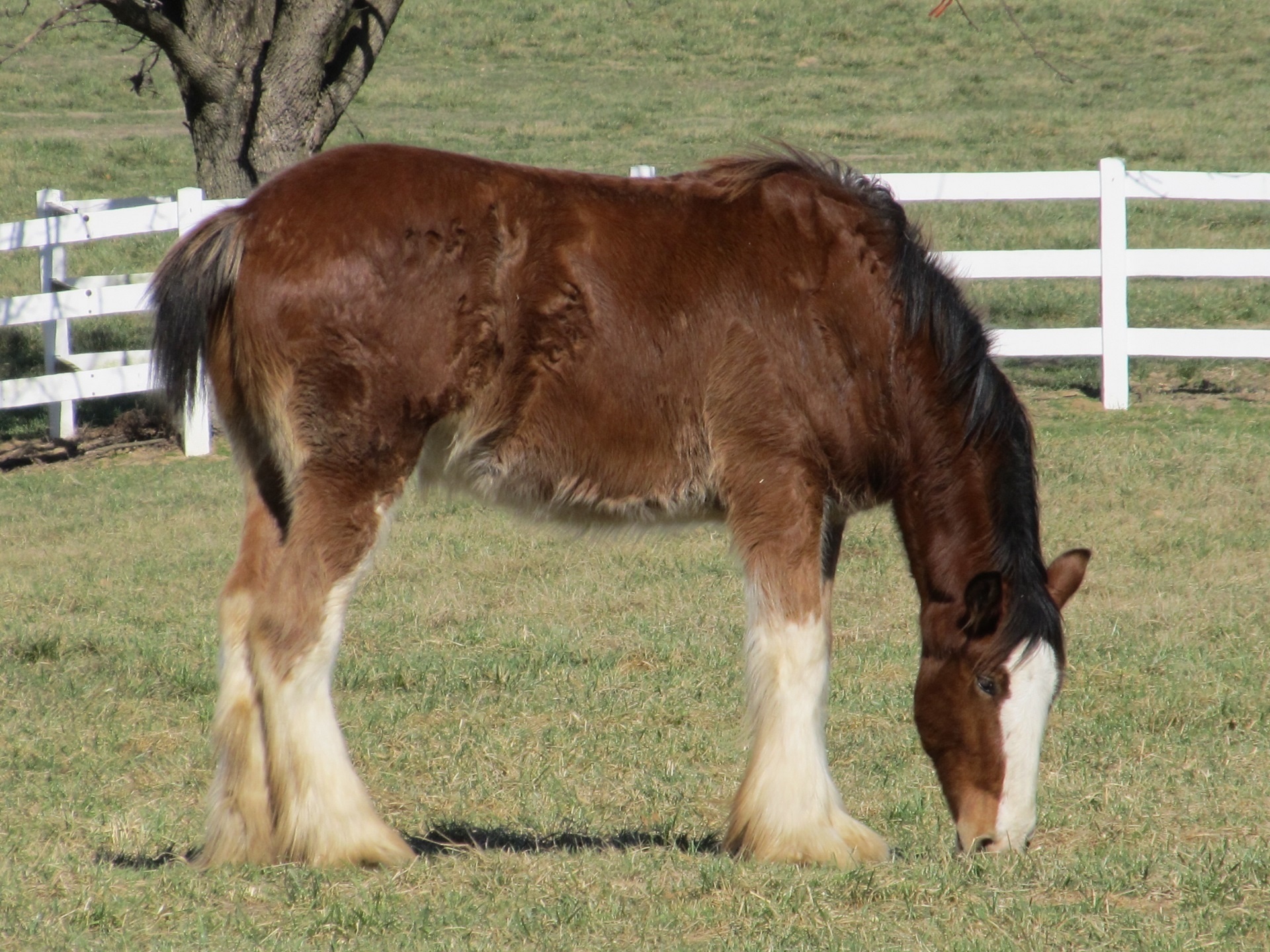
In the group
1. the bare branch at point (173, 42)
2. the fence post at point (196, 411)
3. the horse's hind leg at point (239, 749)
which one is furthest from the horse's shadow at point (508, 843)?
the bare branch at point (173, 42)

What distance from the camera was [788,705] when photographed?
4.23 m

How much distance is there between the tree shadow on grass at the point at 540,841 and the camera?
14.5 ft

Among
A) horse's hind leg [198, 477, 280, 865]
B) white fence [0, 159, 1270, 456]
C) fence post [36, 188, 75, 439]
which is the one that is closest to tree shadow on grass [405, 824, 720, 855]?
horse's hind leg [198, 477, 280, 865]

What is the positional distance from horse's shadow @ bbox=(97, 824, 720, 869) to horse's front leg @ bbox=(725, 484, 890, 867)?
0.98 ft

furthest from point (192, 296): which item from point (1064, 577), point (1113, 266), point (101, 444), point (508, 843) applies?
point (1113, 266)

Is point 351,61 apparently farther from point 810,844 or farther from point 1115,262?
point 810,844

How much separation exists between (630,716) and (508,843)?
1.36 m

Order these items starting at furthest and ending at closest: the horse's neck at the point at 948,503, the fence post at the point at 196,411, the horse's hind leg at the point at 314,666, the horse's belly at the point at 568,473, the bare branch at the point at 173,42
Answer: the fence post at the point at 196,411, the bare branch at the point at 173,42, the horse's neck at the point at 948,503, the horse's belly at the point at 568,473, the horse's hind leg at the point at 314,666

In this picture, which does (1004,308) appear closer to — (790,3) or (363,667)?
(363,667)

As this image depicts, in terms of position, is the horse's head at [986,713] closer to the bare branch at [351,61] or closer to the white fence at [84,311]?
the white fence at [84,311]

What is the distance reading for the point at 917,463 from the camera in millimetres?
4469

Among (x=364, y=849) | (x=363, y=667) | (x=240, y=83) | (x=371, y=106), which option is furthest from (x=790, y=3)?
(x=364, y=849)

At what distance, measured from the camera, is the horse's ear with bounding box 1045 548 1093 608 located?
14.7 ft

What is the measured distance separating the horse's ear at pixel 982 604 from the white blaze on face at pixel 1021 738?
12 cm
